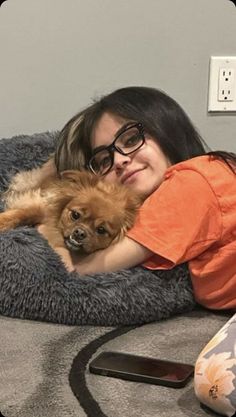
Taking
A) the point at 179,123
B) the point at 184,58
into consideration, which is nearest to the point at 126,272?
the point at 179,123

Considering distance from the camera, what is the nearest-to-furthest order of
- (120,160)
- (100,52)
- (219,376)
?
(219,376) → (120,160) → (100,52)

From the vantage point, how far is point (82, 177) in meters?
1.56

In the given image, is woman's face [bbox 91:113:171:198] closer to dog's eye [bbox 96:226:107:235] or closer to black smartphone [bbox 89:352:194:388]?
dog's eye [bbox 96:226:107:235]

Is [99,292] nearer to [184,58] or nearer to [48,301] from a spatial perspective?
[48,301]

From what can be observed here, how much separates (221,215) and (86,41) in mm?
805

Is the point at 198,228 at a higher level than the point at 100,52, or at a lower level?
lower

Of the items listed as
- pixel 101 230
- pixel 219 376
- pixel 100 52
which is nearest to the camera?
pixel 219 376

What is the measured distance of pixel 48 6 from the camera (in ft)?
6.13

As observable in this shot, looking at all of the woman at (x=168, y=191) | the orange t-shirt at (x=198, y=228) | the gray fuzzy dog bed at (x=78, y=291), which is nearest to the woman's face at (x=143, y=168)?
the woman at (x=168, y=191)

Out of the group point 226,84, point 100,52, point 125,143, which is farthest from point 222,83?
point 125,143

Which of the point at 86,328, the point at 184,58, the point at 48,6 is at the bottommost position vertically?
the point at 86,328

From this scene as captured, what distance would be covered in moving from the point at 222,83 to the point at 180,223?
0.73 metres

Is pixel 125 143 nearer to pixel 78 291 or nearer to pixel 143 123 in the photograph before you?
pixel 143 123

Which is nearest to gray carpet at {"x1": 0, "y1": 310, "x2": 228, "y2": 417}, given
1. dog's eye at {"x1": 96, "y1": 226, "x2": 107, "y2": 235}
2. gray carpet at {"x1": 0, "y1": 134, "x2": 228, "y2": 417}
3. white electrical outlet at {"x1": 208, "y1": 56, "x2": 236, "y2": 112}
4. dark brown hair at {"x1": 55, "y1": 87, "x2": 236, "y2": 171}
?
gray carpet at {"x1": 0, "y1": 134, "x2": 228, "y2": 417}
